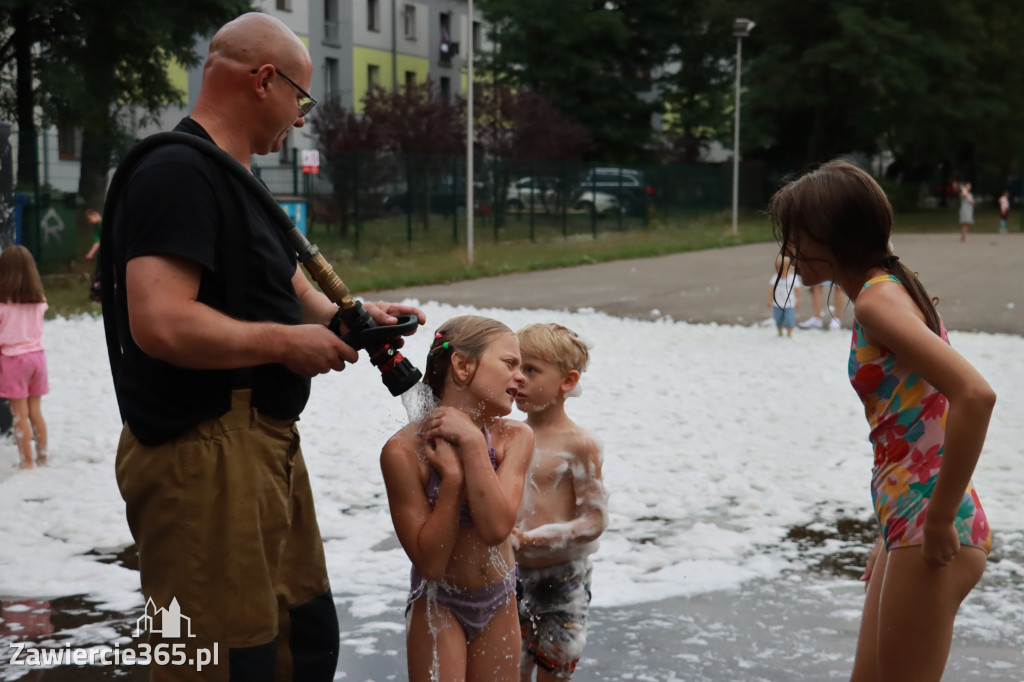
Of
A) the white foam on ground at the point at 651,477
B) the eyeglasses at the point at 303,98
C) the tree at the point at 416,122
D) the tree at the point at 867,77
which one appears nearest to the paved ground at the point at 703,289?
the white foam on ground at the point at 651,477

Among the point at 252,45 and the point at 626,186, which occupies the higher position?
the point at 252,45

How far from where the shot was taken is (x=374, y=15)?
53906 mm

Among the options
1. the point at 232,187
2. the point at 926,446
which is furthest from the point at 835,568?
the point at 232,187

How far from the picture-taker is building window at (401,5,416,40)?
55.4 m

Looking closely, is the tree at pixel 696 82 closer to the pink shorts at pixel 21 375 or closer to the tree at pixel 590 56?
the tree at pixel 590 56

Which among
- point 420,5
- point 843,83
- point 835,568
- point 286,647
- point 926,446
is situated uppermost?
point 420,5

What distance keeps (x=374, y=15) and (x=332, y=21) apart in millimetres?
4219

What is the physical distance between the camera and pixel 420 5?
56156 millimetres

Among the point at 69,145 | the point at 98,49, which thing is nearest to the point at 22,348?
the point at 69,145

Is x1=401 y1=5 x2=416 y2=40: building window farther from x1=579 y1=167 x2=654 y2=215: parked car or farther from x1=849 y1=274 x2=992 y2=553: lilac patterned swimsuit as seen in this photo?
x1=849 y1=274 x2=992 y2=553: lilac patterned swimsuit

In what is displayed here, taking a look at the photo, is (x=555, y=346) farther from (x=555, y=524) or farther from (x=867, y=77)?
(x=867, y=77)

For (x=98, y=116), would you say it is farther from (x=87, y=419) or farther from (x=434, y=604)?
(x=434, y=604)

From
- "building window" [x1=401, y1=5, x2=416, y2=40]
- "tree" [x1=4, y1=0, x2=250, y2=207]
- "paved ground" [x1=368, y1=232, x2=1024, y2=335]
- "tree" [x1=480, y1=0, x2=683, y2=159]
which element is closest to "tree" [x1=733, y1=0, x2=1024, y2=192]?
"tree" [x1=480, y1=0, x2=683, y2=159]

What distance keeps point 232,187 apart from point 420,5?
55676 mm
